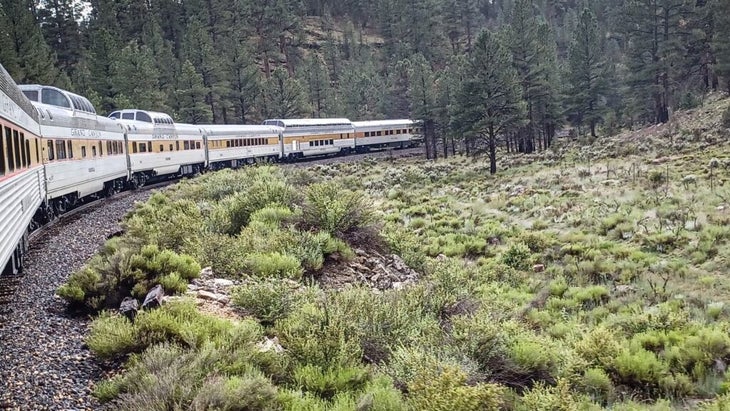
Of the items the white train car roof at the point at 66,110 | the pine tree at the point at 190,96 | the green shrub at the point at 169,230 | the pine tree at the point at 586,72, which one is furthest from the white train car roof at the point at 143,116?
the pine tree at the point at 586,72

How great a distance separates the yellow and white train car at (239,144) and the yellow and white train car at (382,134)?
14.3m

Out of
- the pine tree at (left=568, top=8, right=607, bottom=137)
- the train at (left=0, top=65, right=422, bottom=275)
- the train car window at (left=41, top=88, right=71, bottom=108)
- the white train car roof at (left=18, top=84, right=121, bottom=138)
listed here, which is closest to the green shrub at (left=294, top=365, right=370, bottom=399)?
the train at (left=0, top=65, right=422, bottom=275)

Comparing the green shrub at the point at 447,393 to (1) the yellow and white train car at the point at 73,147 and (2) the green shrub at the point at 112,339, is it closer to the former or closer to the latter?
(2) the green shrub at the point at 112,339

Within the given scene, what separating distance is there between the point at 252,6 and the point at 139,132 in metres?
69.6

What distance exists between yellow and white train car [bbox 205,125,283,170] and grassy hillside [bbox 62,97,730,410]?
15.7m

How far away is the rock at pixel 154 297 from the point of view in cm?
667

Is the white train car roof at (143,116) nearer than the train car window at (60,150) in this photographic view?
No

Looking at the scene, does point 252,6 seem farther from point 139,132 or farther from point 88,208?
point 88,208

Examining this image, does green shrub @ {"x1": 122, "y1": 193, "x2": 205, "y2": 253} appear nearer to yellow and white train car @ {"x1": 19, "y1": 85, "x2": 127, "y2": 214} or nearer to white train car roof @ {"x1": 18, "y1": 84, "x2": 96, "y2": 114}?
yellow and white train car @ {"x1": 19, "y1": 85, "x2": 127, "y2": 214}

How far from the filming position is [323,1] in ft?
392

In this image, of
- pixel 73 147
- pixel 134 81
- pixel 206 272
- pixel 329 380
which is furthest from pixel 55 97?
pixel 134 81

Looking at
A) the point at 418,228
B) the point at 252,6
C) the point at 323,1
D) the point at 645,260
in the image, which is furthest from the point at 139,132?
the point at 323,1

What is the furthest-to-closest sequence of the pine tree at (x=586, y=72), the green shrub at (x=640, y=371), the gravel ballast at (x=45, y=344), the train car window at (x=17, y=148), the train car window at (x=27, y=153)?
the pine tree at (x=586, y=72) < the train car window at (x=27, y=153) < the train car window at (x=17, y=148) < the green shrub at (x=640, y=371) < the gravel ballast at (x=45, y=344)

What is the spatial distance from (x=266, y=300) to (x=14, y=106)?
5324 mm
